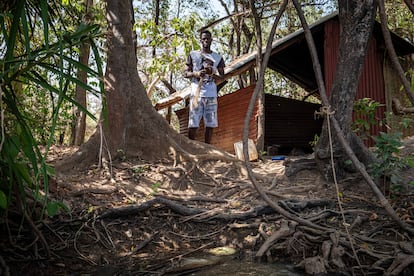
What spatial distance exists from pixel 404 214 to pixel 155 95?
15742 millimetres

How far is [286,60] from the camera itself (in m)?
8.95

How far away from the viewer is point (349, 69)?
148 inches

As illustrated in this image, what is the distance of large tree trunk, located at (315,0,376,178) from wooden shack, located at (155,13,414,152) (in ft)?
9.96

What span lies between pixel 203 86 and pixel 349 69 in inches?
89.3

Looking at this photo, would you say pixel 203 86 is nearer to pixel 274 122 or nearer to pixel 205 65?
pixel 205 65

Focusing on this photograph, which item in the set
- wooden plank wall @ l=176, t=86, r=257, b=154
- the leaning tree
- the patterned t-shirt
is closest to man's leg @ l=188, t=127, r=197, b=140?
the leaning tree

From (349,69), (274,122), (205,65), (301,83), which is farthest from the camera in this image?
(301,83)

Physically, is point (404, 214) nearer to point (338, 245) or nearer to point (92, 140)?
point (338, 245)

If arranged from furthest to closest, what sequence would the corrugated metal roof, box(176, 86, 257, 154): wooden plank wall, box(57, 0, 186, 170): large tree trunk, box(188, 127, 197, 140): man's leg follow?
box(176, 86, 257, 154): wooden plank wall → the corrugated metal roof → box(188, 127, 197, 140): man's leg → box(57, 0, 186, 170): large tree trunk

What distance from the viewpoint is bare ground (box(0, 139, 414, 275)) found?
83.7 inches

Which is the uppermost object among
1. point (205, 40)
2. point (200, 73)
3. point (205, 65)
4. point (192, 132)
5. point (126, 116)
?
point (205, 40)

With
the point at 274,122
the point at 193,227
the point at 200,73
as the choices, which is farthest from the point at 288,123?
the point at 193,227

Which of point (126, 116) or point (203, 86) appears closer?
point (126, 116)

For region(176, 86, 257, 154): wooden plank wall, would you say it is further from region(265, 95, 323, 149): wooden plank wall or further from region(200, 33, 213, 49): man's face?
region(200, 33, 213, 49): man's face
